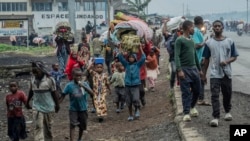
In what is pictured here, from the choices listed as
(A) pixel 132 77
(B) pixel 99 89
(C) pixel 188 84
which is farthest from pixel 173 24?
(C) pixel 188 84

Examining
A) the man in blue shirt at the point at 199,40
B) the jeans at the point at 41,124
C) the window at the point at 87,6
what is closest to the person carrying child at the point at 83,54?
the man in blue shirt at the point at 199,40

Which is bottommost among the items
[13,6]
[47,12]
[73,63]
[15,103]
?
[15,103]

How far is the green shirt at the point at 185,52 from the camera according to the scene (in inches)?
361

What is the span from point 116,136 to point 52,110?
1601mm

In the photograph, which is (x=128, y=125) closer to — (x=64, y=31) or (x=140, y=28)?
(x=140, y=28)

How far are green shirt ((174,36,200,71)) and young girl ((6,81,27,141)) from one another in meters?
2.86

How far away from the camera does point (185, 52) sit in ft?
30.4

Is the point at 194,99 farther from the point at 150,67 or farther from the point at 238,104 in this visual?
the point at 150,67

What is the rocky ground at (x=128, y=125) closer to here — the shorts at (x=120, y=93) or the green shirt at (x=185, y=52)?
the shorts at (x=120, y=93)

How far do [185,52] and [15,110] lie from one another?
3198mm

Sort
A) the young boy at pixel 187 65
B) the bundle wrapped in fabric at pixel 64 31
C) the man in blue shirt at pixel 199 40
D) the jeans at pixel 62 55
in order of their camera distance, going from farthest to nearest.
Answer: the jeans at pixel 62 55
the bundle wrapped in fabric at pixel 64 31
the man in blue shirt at pixel 199 40
the young boy at pixel 187 65

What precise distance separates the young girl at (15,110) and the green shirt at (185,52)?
2.86 m

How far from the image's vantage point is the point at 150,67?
50.0 feet

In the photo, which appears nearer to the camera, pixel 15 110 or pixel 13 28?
pixel 15 110
